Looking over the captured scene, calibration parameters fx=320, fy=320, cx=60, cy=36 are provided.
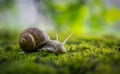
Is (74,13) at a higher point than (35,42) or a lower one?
higher

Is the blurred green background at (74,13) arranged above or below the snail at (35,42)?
above

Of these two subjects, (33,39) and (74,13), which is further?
(33,39)

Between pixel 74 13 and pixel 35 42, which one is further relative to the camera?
pixel 35 42

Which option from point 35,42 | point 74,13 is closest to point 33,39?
point 35,42

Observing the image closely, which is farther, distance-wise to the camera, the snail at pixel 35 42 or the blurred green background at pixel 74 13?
the snail at pixel 35 42

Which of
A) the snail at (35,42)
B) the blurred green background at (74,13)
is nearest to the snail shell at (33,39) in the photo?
the snail at (35,42)

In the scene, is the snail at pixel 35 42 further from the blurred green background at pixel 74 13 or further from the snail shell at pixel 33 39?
the blurred green background at pixel 74 13

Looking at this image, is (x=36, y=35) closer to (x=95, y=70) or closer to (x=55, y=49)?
(x=55, y=49)

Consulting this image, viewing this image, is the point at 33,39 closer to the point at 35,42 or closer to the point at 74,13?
the point at 35,42

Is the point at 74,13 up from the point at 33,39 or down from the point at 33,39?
up
